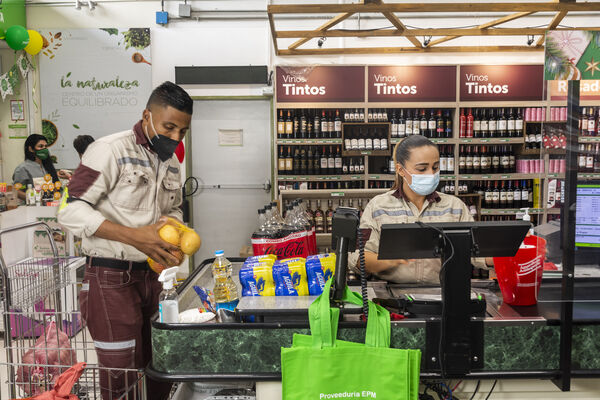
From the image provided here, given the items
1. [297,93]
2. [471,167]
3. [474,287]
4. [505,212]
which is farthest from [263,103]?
[474,287]

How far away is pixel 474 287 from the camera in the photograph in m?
2.26

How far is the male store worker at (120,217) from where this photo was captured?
7.17 feet

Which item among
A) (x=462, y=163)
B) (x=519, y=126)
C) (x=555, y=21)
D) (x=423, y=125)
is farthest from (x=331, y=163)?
(x=555, y=21)

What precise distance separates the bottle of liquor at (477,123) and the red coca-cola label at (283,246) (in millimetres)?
4416

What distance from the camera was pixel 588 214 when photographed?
66.0 inches

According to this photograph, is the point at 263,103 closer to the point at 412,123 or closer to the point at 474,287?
the point at 412,123

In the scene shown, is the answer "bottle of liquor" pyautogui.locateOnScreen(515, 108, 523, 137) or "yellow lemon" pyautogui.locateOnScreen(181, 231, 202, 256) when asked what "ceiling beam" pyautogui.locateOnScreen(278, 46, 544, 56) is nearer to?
"bottle of liquor" pyautogui.locateOnScreen(515, 108, 523, 137)

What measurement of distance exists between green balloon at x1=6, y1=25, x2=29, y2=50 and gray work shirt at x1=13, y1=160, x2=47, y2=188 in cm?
147

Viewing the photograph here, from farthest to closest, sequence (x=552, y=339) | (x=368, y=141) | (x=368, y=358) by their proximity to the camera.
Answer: (x=368, y=141)
(x=552, y=339)
(x=368, y=358)

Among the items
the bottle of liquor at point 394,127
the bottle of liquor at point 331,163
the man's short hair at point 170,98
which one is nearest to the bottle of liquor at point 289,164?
the bottle of liquor at point 331,163

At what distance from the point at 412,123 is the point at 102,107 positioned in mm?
4285

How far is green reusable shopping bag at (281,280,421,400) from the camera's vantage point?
156cm

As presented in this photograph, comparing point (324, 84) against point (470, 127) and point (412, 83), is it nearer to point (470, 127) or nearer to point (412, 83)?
point (412, 83)

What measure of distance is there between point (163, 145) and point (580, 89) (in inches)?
68.3
